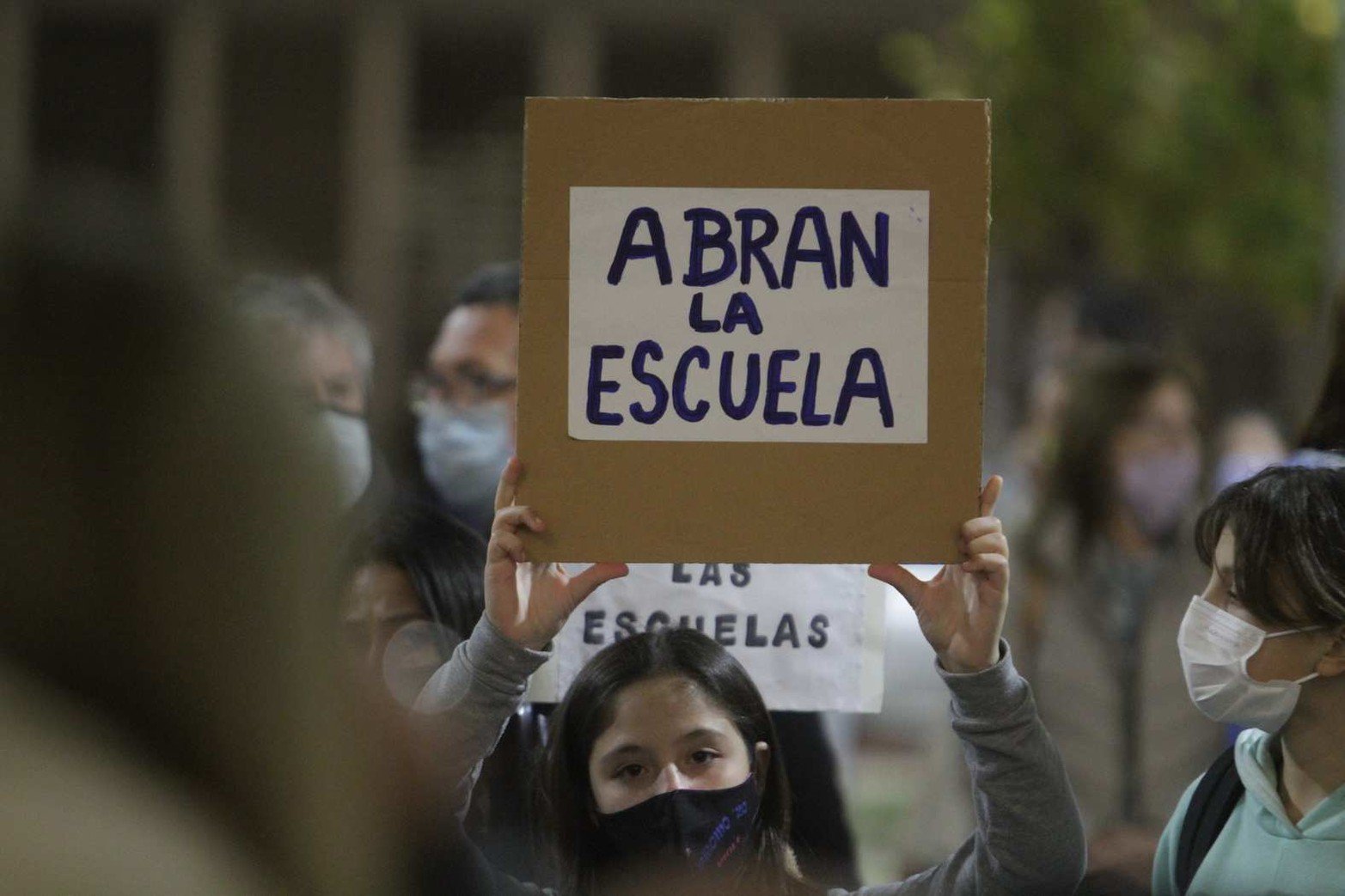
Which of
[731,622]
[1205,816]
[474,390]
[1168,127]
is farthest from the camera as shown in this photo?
[1168,127]

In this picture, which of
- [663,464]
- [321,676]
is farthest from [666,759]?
[321,676]

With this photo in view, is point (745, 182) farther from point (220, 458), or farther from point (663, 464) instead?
point (220, 458)

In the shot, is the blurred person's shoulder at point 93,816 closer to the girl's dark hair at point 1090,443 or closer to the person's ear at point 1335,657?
the person's ear at point 1335,657

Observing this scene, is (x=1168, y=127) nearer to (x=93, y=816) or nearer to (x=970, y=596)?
(x=970, y=596)

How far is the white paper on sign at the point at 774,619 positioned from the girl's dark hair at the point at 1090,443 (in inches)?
98.7

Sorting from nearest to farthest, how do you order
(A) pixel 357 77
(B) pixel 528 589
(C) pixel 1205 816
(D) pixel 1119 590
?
1. (B) pixel 528 589
2. (C) pixel 1205 816
3. (D) pixel 1119 590
4. (A) pixel 357 77

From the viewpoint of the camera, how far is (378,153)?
699 inches

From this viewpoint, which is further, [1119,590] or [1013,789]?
[1119,590]


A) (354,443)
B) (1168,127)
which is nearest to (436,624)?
(354,443)

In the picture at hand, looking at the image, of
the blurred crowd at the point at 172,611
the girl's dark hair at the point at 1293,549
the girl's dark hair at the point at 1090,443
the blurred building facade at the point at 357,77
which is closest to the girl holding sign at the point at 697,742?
the girl's dark hair at the point at 1293,549

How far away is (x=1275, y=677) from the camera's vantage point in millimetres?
2430

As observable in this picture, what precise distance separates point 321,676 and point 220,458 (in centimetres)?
15

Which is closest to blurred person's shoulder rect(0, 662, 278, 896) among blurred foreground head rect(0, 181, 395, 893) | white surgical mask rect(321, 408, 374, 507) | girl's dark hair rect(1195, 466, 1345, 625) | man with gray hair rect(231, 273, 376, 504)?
blurred foreground head rect(0, 181, 395, 893)

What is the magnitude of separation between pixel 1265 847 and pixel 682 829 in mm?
771
